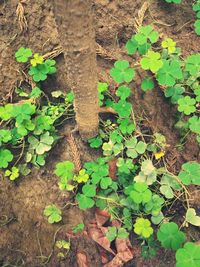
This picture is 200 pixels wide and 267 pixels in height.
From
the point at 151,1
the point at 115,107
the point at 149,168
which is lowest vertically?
the point at 149,168

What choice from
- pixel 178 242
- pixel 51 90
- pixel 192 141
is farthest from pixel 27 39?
pixel 178 242

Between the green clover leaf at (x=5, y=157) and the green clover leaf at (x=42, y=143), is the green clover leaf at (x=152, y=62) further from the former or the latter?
the green clover leaf at (x=5, y=157)

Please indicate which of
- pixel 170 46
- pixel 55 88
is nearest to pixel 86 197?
pixel 55 88

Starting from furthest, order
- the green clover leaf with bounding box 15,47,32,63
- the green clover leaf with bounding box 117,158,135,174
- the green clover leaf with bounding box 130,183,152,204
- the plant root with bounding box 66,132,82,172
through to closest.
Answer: the green clover leaf with bounding box 15,47,32,63
the plant root with bounding box 66,132,82,172
the green clover leaf with bounding box 117,158,135,174
the green clover leaf with bounding box 130,183,152,204

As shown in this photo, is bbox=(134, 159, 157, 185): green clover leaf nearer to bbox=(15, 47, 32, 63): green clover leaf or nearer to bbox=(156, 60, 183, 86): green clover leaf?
bbox=(156, 60, 183, 86): green clover leaf

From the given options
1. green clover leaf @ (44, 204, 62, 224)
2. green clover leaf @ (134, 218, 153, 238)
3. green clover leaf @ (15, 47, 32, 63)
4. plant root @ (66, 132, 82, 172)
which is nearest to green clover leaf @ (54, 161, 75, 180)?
plant root @ (66, 132, 82, 172)

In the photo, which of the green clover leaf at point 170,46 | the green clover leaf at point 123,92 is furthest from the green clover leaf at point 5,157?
the green clover leaf at point 170,46

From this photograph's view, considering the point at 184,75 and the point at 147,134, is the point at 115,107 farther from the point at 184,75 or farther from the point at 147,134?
the point at 184,75
